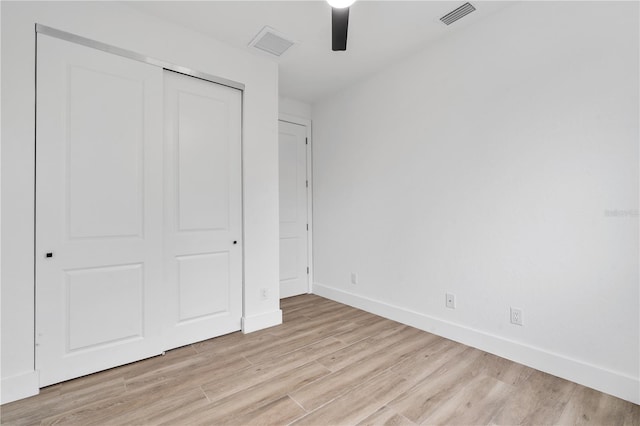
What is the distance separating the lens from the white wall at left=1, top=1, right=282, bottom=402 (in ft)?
5.92

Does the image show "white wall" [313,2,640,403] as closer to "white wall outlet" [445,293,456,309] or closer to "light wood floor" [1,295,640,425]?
"white wall outlet" [445,293,456,309]

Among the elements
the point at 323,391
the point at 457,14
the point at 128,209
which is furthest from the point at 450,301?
the point at 128,209

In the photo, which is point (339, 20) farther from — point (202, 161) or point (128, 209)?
point (128, 209)

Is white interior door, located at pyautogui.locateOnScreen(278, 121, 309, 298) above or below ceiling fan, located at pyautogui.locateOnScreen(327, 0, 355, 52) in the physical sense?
below

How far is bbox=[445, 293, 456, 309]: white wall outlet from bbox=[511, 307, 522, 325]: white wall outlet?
0.46 meters

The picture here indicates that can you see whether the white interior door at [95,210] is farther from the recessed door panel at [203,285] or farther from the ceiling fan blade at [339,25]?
the ceiling fan blade at [339,25]

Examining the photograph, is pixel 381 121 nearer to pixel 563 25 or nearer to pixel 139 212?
pixel 563 25

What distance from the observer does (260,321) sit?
2.88m

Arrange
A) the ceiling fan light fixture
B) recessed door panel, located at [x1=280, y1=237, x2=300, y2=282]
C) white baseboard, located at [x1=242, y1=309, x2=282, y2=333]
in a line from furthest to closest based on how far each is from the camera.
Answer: recessed door panel, located at [x1=280, y1=237, x2=300, y2=282]
white baseboard, located at [x1=242, y1=309, x2=282, y2=333]
the ceiling fan light fixture

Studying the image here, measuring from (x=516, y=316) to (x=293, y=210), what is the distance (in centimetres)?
274

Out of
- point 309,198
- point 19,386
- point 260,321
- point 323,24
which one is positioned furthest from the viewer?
point 309,198

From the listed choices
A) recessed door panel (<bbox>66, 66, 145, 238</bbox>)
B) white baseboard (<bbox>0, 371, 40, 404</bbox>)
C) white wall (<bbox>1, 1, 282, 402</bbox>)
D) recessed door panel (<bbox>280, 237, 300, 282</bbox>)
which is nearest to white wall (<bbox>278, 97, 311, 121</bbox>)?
white wall (<bbox>1, 1, 282, 402</bbox>)

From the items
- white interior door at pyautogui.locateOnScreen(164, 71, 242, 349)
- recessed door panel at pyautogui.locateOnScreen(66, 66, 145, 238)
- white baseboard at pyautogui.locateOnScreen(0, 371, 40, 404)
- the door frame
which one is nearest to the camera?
white baseboard at pyautogui.locateOnScreen(0, 371, 40, 404)

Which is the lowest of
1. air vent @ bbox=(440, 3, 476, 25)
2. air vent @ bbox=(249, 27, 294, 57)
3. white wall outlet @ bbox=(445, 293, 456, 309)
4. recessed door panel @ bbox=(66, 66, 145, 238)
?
white wall outlet @ bbox=(445, 293, 456, 309)
